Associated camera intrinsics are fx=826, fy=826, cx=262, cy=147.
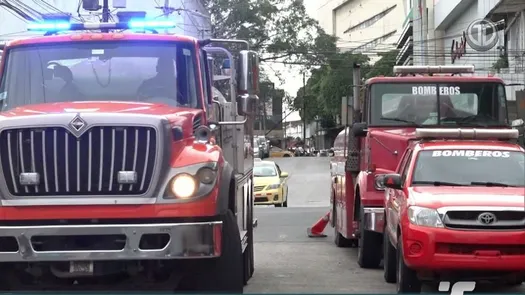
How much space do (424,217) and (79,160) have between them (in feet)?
12.3

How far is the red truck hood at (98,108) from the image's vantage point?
7.15m

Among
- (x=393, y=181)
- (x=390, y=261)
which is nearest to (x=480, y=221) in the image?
(x=393, y=181)

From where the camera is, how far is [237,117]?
1030cm

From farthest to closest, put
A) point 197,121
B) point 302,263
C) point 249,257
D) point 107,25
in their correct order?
point 302,263, point 249,257, point 107,25, point 197,121

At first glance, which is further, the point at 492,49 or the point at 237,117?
the point at 492,49

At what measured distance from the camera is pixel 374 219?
1202cm

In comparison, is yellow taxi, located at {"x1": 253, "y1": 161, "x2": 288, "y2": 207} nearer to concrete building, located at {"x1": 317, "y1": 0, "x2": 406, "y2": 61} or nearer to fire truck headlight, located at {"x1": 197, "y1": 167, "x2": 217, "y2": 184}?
fire truck headlight, located at {"x1": 197, "y1": 167, "x2": 217, "y2": 184}

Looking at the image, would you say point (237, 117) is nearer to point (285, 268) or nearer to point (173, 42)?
point (173, 42)

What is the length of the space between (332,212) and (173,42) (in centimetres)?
902

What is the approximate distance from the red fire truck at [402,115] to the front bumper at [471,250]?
140 inches

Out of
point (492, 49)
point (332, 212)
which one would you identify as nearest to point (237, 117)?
point (332, 212)

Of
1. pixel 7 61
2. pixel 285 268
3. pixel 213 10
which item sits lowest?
pixel 285 268

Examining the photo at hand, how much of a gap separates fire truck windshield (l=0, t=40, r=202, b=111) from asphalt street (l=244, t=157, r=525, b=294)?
11.6 feet

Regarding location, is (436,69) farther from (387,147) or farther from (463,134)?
(463,134)
